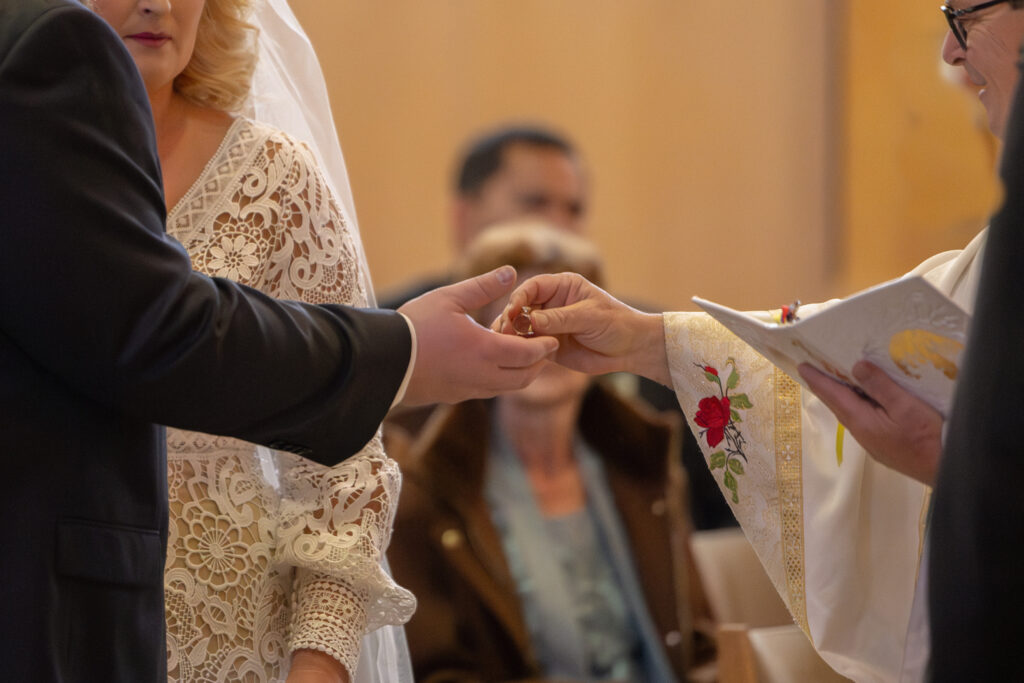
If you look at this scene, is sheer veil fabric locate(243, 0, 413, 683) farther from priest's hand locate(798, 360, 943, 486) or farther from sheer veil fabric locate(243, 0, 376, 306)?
priest's hand locate(798, 360, 943, 486)

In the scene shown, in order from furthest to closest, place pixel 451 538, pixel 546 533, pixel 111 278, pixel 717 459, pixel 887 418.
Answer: pixel 546 533
pixel 451 538
pixel 717 459
pixel 887 418
pixel 111 278

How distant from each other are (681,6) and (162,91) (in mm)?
4422

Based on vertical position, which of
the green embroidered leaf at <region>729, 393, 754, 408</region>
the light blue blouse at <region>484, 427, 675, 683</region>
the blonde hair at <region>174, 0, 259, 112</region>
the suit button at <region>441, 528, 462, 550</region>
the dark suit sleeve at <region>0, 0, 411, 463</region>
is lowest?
the light blue blouse at <region>484, 427, 675, 683</region>

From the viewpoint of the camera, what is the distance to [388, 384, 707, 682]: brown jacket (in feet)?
8.87

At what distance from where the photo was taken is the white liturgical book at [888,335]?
114 cm

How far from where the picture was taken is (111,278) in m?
1.12

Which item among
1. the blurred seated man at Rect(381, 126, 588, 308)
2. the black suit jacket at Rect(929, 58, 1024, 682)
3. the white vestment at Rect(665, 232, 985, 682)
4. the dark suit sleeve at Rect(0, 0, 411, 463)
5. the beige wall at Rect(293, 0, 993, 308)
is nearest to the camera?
the black suit jacket at Rect(929, 58, 1024, 682)

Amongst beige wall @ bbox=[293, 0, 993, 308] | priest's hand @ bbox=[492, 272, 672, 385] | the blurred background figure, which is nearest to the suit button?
priest's hand @ bbox=[492, 272, 672, 385]

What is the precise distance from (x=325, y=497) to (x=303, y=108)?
0.68 metres

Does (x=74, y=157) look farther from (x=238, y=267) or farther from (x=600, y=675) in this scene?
(x=600, y=675)

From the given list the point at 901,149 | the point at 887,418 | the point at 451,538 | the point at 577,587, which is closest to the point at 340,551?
the point at 887,418

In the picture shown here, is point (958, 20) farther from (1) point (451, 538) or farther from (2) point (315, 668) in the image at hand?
(1) point (451, 538)

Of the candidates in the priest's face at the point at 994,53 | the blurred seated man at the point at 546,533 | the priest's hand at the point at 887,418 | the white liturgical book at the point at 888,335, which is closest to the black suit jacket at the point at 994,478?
the white liturgical book at the point at 888,335

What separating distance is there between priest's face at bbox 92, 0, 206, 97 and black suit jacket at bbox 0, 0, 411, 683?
332mm
